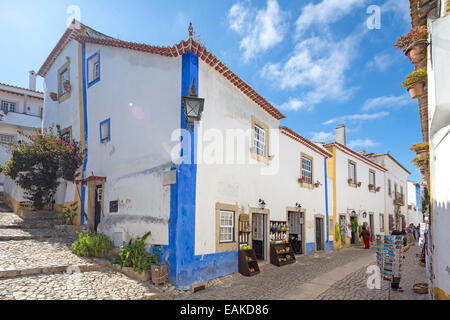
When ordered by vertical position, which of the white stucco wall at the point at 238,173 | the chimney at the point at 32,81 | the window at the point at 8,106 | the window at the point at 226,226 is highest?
the chimney at the point at 32,81

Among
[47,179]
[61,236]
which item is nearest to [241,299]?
[61,236]

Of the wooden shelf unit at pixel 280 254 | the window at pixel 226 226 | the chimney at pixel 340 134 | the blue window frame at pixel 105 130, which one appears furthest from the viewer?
the chimney at pixel 340 134

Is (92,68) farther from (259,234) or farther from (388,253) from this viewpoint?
(388,253)

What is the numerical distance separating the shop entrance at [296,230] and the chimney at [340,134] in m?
10.4

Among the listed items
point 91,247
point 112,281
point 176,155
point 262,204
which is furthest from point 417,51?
point 91,247

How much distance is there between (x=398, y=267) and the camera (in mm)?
6777

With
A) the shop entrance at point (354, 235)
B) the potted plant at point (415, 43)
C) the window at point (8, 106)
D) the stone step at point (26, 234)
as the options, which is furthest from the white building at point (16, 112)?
the shop entrance at point (354, 235)

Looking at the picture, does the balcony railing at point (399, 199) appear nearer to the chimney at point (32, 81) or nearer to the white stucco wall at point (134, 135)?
the white stucco wall at point (134, 135)

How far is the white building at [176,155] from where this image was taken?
764cm

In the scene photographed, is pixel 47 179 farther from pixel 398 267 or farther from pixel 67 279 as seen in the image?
pixel 398 267

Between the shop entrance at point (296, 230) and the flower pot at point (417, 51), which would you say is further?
the shop entrance at point (296, 230)

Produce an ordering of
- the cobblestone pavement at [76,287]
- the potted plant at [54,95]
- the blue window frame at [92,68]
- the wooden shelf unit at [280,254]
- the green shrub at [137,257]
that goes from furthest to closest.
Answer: the potted plant at [54,95], the blue window frame at [92,68], the wooden shelf unit at [280,254], the green shrub at [137,257], the cobblestone pavement at [76,287]

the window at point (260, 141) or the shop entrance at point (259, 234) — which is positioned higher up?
the window at point (260, 141)

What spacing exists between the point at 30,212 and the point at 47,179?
155 centimetres
